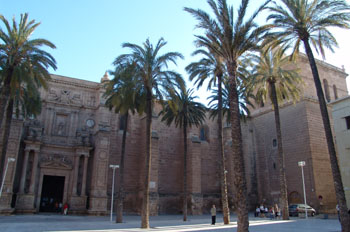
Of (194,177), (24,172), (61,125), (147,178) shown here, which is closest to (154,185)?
(194,177)

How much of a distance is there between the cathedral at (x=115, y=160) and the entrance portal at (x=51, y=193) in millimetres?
83

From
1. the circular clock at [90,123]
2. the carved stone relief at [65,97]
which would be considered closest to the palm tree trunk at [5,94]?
the carved stone relief at [65,97]

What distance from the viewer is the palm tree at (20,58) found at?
15961 millimetres

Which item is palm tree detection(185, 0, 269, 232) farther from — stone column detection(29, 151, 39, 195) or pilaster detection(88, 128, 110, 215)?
stone column detection(29, 151, 39, 195)

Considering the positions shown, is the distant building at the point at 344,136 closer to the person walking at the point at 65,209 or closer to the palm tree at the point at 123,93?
the palm tree at the point at 123,93

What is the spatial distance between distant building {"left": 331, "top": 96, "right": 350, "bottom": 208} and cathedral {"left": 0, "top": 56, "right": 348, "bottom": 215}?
10.5ft

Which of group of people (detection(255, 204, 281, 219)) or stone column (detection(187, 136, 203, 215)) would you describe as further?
stone column (detection(187, 136, 203, 215))

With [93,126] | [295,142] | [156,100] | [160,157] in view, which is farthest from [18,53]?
[295,142]

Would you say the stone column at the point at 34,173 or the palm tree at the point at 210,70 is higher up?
the palm tree at the point at 210,70

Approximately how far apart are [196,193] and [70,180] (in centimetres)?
1109

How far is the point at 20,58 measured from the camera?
1638cm

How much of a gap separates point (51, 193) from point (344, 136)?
25.0 m

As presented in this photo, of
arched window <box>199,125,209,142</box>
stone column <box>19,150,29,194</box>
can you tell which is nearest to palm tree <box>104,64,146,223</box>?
stone column <box>19,150,29,194</box>

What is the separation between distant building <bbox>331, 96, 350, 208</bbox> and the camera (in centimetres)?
2389
